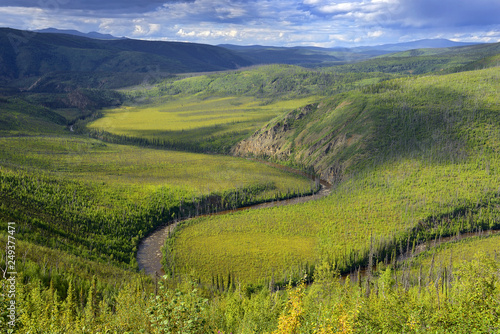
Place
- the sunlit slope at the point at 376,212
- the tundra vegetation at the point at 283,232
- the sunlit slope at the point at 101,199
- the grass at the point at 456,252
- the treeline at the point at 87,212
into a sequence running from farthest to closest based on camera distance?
the sunlit slope at the point at 376,212 → the sunlit slope at the point at 101,199 → the grass at the point at 456,252 → the treeline at the point at 87,212 → the tundra vegetation at the point at 283,232

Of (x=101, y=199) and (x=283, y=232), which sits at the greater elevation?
(x=101, y=199)

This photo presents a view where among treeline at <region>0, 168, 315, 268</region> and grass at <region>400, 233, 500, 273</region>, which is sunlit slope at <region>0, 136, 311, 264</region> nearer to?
treeline at <region>0, 168, 315, 268</region>

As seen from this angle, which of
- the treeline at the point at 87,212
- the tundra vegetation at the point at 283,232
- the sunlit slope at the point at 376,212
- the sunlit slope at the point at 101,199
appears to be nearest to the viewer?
the tundra vegetation at the point at 283,232

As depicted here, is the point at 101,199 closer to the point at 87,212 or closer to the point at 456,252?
the point at 87,212

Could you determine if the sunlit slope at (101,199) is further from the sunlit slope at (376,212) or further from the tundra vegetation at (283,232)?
the sunlit slope at (376,212)

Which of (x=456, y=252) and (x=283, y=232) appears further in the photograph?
(x=283, y=232)

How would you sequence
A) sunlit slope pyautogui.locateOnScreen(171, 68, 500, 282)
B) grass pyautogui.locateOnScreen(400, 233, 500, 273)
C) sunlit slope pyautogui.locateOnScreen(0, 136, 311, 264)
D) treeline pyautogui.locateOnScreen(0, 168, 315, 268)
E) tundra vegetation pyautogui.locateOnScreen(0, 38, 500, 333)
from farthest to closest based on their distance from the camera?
sunlit slope pyautogui.locateOnScreen(171, 68, 500, 282)
sunlit slope pyautogui.locateOnScreen(0, 136, 311, 264)
grass pyautogui.locateOnScreen(400, 233, 500, 273)
treeline pyautogui.locateOnScreen(0, 168, 315, 268)
tundra vegetation pyautogui.locateOnScreen(0, 38, 500, 333)

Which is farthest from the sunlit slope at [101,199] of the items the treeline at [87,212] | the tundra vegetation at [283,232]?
the tundra vegetation at [283,232]

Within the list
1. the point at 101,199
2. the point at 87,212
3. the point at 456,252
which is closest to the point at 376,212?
the point at 456,252

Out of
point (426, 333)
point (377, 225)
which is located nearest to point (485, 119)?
point (377, 225)

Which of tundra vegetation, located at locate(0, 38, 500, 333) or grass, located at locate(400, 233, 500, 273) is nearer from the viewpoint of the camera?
tundra vegetation, located at locate(0, 38, 500, 333)

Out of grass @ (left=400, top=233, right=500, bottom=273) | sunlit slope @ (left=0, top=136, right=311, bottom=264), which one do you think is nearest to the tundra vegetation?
grass @ (left=400, top=233, right=500, bottom=273)

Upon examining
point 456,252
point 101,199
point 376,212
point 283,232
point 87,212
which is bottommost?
point 283,232
